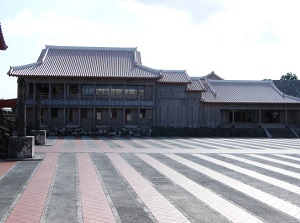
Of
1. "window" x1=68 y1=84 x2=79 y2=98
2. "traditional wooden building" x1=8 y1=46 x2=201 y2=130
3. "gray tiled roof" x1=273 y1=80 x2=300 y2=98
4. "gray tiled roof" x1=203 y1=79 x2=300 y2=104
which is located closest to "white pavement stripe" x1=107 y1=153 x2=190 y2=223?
"traditional wooden building" x1=8 y1=46 x2=201 y2=130

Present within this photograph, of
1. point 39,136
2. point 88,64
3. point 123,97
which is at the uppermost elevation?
point 88,64

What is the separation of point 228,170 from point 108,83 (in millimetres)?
24075

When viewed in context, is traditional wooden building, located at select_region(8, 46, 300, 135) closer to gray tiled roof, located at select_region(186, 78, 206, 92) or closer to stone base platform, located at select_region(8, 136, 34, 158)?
gray tiled roof, located at select_region(186, 78, 206, 92)

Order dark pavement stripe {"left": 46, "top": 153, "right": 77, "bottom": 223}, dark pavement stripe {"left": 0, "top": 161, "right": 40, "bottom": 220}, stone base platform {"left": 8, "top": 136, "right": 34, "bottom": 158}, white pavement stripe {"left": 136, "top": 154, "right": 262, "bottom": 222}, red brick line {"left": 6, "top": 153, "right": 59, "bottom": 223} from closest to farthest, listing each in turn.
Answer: red brick line {"left": 6, "top": 153, "right": 59, "bottom": 223} < dark pavement stripe {"left": 46, "top": 153, "right": 77, "bottom": 223} < white pavement stripe {"left": 136, "top": 154, "right": 262, "bottom": 222} < dark pavement stripe {"left": 0, "top": 161, "right": 40, "bottom": 220} < stone base platform {"left": 8, "top": 136, "right": 34, "bottom": 158}

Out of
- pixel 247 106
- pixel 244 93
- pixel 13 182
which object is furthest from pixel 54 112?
pixel 13 182

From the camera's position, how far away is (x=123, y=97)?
3400 centimetres

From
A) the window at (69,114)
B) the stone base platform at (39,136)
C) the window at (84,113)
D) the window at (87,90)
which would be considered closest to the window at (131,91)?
the window at (87,90)

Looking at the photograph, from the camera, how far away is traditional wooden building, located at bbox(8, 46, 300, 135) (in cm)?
3328

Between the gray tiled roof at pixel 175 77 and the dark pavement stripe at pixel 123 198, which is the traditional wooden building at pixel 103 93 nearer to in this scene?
the gray tiled roof at pixel 175 77

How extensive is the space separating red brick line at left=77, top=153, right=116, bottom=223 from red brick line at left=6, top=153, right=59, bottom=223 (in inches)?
32.3

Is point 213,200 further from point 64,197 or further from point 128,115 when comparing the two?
point 128,115

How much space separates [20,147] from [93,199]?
7.42m

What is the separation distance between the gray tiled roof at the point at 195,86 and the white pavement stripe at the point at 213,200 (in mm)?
24867

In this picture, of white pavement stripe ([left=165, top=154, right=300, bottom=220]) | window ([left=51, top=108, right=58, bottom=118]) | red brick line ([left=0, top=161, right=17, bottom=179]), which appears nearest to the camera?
white pavement stripe ([left=165, top=154, right=300, bottom=220])
